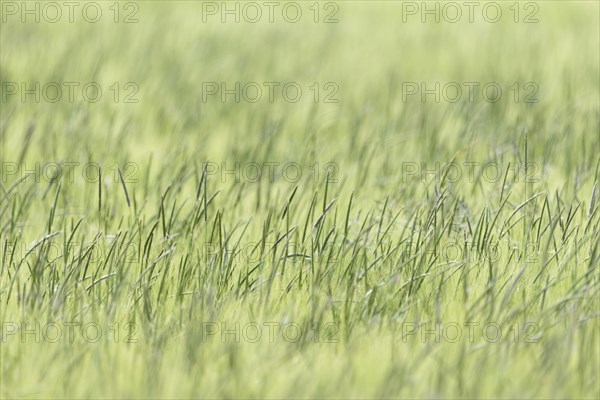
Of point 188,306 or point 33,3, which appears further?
point 33,3

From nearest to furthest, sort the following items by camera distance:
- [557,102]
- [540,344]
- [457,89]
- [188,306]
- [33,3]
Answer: [540,344] → [188,306] → [557,102] → [457,89] → [33,3]

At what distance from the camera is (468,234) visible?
295cm

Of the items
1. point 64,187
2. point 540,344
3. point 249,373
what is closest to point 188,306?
point 249,373

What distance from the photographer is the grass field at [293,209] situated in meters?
2.14

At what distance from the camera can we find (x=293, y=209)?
313cm

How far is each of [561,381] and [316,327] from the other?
0.54 metres

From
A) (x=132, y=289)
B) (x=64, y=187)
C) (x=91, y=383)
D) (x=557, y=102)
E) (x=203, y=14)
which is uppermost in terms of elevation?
(x=203, y=14)

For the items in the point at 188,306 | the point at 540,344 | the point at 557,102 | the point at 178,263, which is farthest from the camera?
the point at 557,102

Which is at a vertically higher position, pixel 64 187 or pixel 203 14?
pixel 203 14

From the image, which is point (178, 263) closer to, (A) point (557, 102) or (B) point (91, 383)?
(B) point (91, 383)

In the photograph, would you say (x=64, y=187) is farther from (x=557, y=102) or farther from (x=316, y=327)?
(x=557, y=102)

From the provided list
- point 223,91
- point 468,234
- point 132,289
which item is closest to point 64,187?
point 132,289

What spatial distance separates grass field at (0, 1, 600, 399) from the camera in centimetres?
214

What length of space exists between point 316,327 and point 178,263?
61cm
